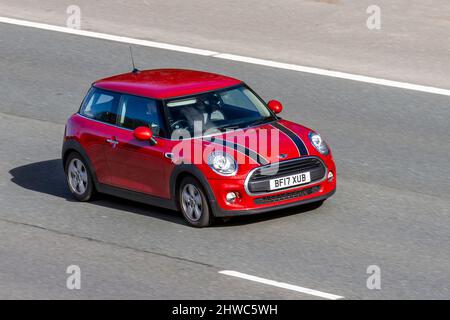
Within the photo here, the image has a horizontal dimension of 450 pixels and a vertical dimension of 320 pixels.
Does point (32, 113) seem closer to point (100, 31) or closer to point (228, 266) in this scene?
Answer: point (100, 31)

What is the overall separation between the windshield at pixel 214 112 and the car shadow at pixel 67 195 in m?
1.01

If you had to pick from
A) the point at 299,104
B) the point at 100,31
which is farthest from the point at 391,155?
the point at 100,31

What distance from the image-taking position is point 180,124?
12.7 m

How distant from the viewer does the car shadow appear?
12609 millimetres

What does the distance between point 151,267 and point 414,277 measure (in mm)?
2515

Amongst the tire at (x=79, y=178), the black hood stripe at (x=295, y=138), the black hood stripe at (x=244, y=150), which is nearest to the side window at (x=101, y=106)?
the tire at (x=79, y=178)

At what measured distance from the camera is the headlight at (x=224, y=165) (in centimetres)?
1198

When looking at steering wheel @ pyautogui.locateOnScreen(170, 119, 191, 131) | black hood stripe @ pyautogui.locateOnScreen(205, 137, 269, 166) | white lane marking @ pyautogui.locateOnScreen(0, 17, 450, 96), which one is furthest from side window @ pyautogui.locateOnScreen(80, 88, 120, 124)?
white lane marking @ pyautogui.locateOnScreen(0, 17, 450, 96)

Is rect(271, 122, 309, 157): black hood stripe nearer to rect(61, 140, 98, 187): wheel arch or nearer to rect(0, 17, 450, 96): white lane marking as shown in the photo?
rect(61, 140, 98, 187): wheel arch

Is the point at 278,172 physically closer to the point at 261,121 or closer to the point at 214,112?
the point at 261,121

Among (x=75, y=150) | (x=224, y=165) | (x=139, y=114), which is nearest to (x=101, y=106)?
(x=75, y=150)

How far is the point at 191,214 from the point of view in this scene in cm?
1234

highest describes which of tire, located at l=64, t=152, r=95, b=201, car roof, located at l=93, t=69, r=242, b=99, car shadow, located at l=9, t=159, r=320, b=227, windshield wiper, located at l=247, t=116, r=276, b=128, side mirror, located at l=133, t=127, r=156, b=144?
car roof, located at l=93, t=69, r=242, b=99

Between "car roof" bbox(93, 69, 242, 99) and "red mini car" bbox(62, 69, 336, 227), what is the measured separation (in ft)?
0.04
